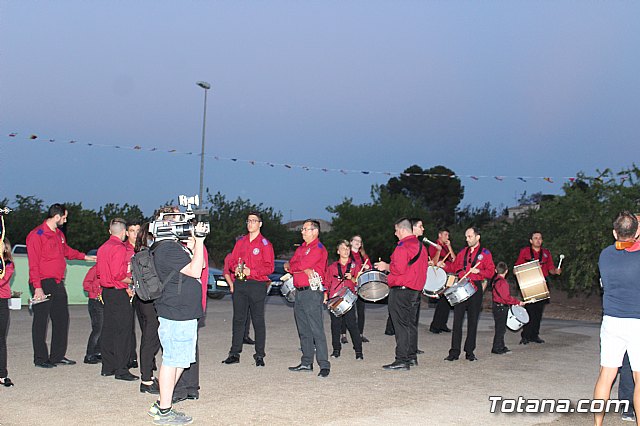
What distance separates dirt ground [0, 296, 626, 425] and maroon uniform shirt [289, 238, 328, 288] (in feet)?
3.92

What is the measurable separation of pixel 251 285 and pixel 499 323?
4.20 meters

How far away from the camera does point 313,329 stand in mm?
9219

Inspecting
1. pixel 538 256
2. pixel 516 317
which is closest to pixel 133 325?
pixel 516 317

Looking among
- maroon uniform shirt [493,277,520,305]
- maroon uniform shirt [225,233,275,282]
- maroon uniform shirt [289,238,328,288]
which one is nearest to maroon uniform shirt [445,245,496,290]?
maroon uniform shirt [493,277,520,305]

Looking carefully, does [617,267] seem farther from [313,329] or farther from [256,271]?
[256,271]

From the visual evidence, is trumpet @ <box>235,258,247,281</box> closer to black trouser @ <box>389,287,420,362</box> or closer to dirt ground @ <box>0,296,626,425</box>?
dirt ground @ <box>0,296,626,425</box>

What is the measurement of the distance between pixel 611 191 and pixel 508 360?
9.87m

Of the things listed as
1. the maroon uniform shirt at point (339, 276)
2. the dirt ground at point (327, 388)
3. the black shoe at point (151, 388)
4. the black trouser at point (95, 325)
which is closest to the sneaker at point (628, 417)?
the dirt ground at point (327, 388)

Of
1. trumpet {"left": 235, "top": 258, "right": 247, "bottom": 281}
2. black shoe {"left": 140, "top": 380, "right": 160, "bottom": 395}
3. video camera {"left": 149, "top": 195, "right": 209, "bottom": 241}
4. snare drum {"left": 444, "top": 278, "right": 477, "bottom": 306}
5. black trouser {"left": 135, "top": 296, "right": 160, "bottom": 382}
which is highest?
video camera {"left": 149, "top": 195, "right": 209, "bottom": 241}

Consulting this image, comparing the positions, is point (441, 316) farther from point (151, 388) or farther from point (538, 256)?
point (151, 388)

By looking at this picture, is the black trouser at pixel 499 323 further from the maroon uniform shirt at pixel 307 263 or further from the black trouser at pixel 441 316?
the maroon uniform shirt at pixel 307 263

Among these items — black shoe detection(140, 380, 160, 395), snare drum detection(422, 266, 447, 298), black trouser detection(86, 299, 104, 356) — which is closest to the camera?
black shoe detection(140, 380, 160, 395)

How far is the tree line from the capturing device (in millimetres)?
18422

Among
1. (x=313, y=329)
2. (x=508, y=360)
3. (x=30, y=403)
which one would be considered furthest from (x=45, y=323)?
(x=508, y=360)
